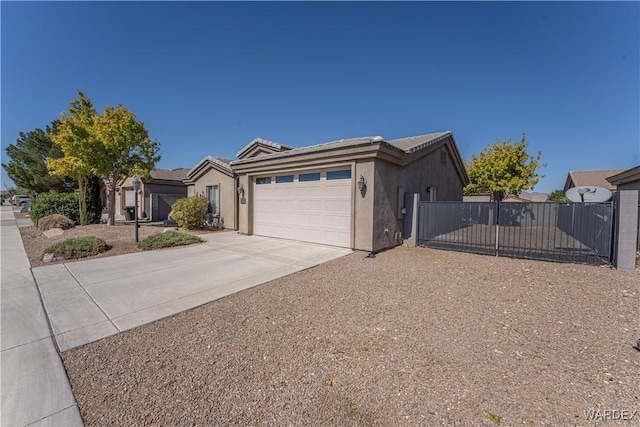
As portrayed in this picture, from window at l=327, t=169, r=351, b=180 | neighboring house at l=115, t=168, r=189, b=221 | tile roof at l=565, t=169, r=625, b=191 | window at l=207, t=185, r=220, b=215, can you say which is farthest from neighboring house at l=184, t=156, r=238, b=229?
tile roof at l=565, t=169, r=625, b=191

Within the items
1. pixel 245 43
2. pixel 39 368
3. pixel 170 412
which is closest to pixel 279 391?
pixel 170 412

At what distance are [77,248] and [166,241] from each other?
2.37m

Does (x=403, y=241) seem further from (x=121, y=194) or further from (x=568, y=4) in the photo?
(x=121, y=194)

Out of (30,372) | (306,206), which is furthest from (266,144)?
(30,372)

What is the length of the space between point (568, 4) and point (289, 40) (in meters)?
10.0

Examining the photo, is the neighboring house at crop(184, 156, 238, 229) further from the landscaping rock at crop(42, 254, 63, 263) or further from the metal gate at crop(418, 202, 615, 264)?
the metal gate at crop(418, 202, 615, 264)

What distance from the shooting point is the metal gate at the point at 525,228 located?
6723mm

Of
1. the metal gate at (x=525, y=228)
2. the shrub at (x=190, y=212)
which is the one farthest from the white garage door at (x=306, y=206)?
the shrub at (x=190, y=212)

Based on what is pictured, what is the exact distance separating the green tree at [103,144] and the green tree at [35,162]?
609 inches

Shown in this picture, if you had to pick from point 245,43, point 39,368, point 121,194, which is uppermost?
point 245,43

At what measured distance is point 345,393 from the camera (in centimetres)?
247

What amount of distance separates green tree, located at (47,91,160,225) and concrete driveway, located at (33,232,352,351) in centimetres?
965

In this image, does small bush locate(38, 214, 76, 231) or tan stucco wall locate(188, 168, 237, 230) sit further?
tan stucco wall locate(188, 168, 237, 230)

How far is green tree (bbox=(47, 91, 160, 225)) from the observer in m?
13.8
